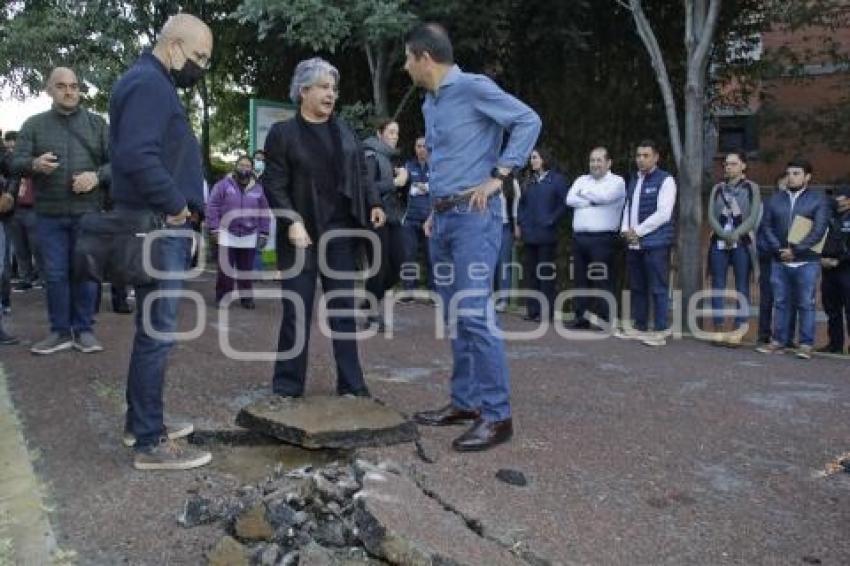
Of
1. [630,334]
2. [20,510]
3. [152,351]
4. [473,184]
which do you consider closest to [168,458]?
[152,351]

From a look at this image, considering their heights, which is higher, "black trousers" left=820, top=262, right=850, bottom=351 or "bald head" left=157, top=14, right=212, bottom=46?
"bald head" left=157, top=14, right=212, bottom=46

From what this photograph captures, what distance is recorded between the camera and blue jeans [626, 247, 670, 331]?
354 inches

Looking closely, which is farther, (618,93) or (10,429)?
(618,93)

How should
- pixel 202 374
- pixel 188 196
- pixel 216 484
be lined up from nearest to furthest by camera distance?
1. pixel 216 484
2. pixel 188 196
3. pixel 202 374

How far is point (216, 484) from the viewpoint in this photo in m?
4.11

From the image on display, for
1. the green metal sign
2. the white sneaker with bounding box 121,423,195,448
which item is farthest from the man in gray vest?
the green metal sign

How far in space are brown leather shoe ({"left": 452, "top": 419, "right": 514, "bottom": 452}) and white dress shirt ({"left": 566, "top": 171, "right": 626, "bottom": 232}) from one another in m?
5.11

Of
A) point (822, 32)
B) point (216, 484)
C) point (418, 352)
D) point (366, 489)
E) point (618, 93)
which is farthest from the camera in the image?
point (822, 32)

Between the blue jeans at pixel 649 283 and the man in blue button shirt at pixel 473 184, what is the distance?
454cm

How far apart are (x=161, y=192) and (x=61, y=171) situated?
120 inches

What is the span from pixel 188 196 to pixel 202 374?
2.26 metres

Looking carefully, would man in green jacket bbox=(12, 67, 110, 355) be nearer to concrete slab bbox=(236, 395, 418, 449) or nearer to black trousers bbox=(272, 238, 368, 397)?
black trousers bbox=(272, 238, 368, 397)

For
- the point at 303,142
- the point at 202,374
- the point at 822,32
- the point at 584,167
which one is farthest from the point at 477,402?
the point at 822,32

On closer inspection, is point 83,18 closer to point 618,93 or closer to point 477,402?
point 618,93
